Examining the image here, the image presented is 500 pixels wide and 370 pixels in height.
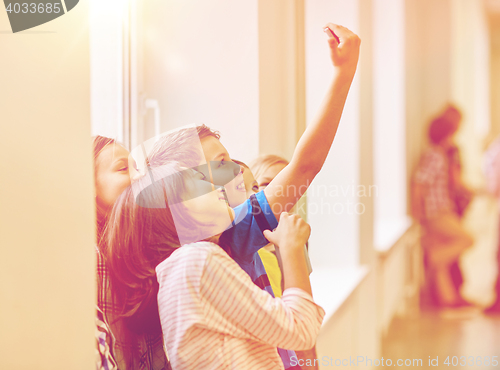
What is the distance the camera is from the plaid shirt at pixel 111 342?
49 cm

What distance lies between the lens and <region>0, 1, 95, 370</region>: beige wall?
0.43 m

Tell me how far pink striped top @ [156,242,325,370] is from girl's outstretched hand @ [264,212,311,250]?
0.17 ft

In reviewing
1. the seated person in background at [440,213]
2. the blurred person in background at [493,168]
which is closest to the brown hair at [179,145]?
the blurred person in background at [493,168]

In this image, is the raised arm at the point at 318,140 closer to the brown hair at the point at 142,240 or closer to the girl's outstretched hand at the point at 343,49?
the girl's outstretched hand at the point at 343,49

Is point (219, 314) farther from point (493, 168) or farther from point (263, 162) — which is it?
point (493, 168)

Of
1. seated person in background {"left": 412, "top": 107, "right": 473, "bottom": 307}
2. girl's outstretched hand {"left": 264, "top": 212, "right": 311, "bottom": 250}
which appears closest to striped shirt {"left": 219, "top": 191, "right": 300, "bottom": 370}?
girl's outstretched hand {"left": 264, "top": 212, "right": 311, "bottom": 250}

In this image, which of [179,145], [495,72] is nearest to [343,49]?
[179,145]

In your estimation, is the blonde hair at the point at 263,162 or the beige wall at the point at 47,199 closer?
the beige wall at the point at 47,199

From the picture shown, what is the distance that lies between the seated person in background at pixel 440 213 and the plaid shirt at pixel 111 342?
1040 mm

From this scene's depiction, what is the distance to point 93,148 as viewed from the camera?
19.6 inches

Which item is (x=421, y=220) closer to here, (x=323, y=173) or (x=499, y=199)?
(x=499, y=199)

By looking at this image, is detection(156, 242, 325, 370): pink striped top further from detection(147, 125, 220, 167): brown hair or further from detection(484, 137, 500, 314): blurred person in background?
detection(484, 137, 500, 314): blurred person in background

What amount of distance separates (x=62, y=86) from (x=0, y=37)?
0.07 metres

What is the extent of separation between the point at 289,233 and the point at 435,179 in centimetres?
97
